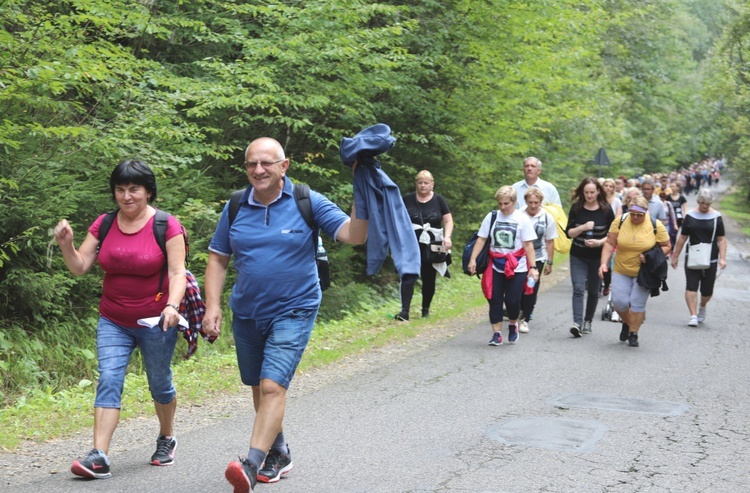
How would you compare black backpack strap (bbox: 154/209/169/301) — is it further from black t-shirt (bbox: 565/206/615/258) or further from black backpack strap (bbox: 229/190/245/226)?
black t-shirt (bbox: 565/206/615/258)

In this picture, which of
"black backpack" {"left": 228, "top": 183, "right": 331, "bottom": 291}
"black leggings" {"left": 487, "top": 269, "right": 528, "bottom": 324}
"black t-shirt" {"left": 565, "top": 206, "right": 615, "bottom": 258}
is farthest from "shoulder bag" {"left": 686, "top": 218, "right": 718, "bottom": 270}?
"black backpack" {"left": 228, "top": 183, "right": 331, "bottom": 291}

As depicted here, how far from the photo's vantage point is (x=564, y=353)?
11188 millimetres

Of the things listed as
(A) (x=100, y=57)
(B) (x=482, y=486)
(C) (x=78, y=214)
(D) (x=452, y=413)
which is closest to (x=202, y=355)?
(C) (x=78, y=214)

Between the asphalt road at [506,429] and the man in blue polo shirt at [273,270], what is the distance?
75cm

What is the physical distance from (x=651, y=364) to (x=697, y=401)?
2.08 metres

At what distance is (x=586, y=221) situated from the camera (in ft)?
43.0

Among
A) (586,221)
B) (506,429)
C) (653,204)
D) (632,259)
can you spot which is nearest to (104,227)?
(506,429)

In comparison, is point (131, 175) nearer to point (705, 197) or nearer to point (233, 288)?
point (233, 288)

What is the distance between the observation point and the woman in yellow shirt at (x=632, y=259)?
39.1 feet

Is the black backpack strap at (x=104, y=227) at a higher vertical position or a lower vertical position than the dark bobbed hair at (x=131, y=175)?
lower

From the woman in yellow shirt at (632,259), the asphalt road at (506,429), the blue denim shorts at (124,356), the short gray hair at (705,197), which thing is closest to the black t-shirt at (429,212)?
the asphalt road at (506,429)

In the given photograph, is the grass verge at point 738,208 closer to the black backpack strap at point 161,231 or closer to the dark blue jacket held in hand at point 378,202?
the black backpack strap at point 161,231

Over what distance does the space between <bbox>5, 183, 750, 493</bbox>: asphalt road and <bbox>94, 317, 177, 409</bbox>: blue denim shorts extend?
48 cm

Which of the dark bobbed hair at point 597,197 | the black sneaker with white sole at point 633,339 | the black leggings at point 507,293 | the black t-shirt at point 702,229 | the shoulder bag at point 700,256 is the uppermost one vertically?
the dark bobbed hair at point 597,197
